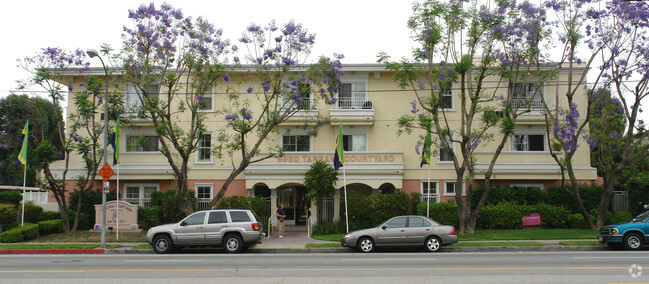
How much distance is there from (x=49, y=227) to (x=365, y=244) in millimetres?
15722

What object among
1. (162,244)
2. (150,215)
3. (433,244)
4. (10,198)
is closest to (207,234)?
(162,244)

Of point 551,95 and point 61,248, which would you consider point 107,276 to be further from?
point 551,95

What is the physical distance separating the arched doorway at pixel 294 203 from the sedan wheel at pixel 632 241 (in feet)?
53.0

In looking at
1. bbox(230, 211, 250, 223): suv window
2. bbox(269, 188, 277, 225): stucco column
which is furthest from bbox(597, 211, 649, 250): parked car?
bbox(269, 188, 277, 225): stucco column

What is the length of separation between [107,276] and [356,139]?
17.8 metres

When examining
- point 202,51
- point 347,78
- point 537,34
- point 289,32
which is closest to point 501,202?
point 537,34

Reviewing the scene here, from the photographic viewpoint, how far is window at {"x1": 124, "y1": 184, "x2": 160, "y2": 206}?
2761 centimetres

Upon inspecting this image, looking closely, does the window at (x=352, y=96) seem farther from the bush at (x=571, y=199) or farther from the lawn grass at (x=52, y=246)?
the lawn grass at (x=52, y=246)

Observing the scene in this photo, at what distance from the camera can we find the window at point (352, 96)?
27578mm

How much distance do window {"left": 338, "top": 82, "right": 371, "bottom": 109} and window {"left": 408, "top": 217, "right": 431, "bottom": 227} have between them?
10681 mm

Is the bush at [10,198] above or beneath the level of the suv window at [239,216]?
above

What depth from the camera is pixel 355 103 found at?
27688 mm

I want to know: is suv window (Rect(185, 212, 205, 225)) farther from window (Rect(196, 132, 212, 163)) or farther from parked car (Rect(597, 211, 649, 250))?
parked car (Rect(597, 211, 649, 250))

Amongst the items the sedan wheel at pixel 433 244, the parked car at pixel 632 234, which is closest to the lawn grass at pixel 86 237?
the sedan wheel at pixel 433 244
